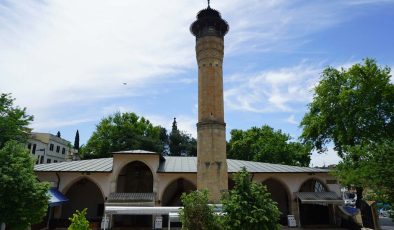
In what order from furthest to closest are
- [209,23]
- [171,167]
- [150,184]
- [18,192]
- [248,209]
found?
[150,184] → [171,167] → [209,23] → [18,192] → [248,209]

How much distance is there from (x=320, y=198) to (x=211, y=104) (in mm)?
11202

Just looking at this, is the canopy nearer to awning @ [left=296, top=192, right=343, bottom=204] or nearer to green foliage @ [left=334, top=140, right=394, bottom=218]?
green foliage @ [left=334, top=140, right=394, bottom=218]

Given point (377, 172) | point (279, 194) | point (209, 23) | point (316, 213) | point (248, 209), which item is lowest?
point (316, 213)

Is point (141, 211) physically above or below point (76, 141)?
below

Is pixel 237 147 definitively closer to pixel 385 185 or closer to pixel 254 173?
pixel 254 173

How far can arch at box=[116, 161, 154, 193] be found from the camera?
25.4 m

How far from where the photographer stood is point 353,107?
77.9 feet

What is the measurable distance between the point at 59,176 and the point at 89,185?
4.19 meters

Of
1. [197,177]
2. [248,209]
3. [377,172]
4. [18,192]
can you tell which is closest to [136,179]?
[197,177]

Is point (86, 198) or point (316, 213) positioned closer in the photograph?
point (316, 213)

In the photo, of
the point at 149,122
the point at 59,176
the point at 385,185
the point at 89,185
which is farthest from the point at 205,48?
the point at 149,122

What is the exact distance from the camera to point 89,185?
26.4 metres

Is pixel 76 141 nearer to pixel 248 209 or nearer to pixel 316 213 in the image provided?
pixel 316 213

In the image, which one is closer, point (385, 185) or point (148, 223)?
point (385, 185)
